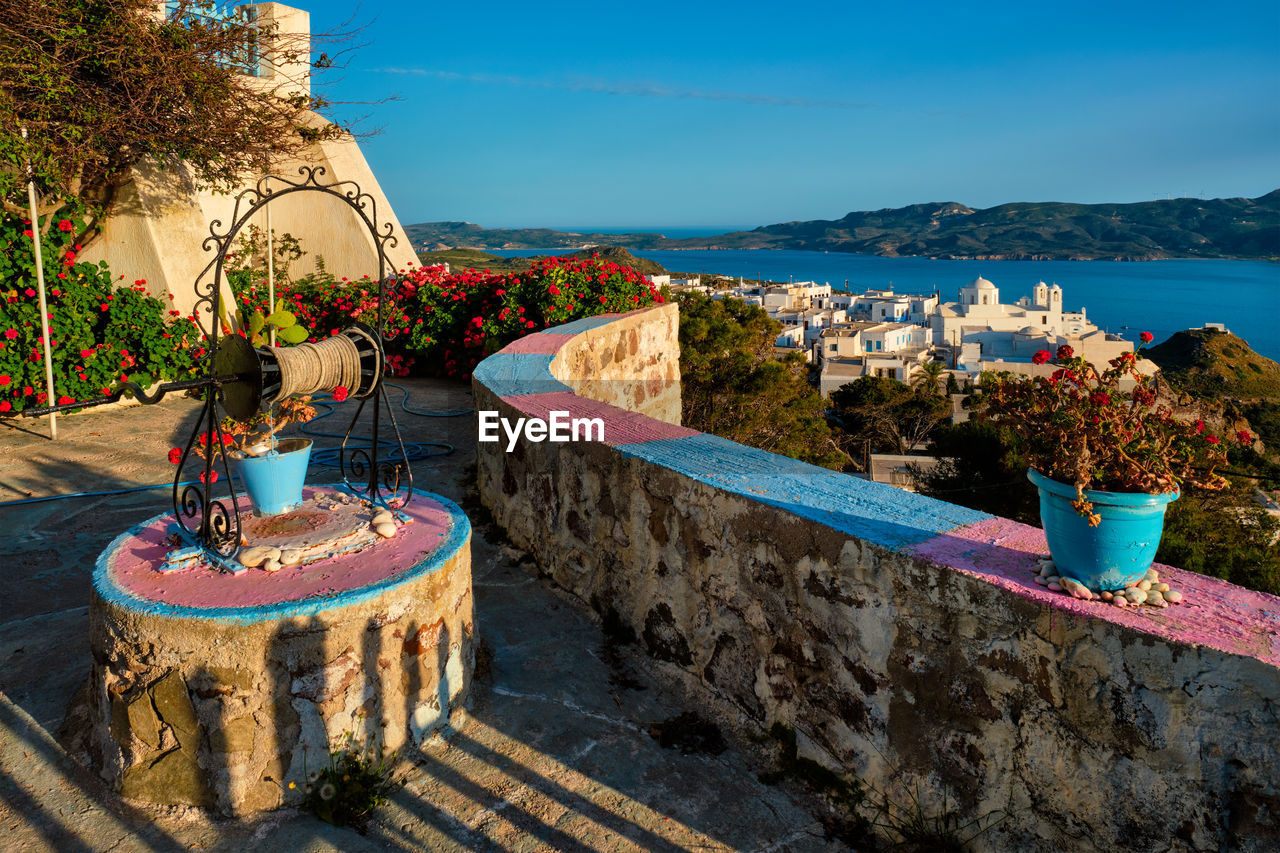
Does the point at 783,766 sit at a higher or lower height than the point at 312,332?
lower

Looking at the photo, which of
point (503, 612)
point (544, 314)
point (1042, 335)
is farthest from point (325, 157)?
point (1042, 335)

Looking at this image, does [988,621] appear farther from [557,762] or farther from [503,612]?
[503,612]

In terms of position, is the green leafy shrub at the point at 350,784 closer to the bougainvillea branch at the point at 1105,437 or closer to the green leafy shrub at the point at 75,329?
the bougainvillea branch at the point at 1105,437

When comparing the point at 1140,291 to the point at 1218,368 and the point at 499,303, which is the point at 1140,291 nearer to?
the point at 1218,368

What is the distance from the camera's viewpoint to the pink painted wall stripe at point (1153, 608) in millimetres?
1630

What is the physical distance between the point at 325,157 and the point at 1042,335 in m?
71.7

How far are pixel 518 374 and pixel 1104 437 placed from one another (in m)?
3.34

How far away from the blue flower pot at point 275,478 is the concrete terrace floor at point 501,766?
843 millimetres

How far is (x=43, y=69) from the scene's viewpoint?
5914 millimetres

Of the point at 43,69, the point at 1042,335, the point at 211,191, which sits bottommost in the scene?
the point at 1042,335

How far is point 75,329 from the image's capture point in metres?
6.43

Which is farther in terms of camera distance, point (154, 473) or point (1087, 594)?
point (154, 473)

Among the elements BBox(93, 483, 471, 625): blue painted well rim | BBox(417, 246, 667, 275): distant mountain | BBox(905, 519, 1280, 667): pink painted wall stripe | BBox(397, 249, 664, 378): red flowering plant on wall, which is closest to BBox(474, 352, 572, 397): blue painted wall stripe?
BBox(93, 483, 471, 625): blue painted well rim

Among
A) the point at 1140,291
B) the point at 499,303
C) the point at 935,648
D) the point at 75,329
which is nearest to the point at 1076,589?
the point at 935,648
